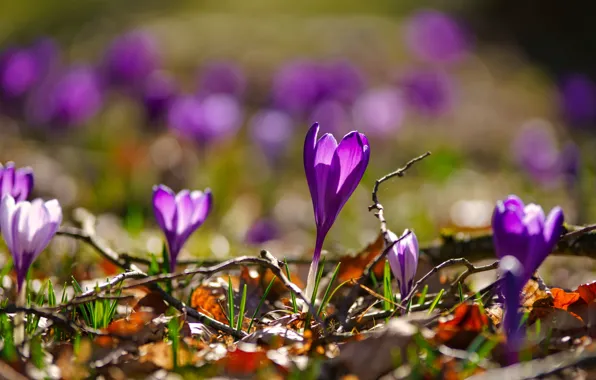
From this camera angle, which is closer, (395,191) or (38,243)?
(38,243)

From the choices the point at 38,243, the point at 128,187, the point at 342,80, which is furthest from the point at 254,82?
the point at 38,243

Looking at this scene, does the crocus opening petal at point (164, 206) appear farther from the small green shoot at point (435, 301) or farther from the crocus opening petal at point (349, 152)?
the small green shoot at point (435, 301)

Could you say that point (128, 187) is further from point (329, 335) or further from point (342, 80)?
point (329, 335)

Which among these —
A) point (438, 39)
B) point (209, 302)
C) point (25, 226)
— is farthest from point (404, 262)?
point (438, 39)

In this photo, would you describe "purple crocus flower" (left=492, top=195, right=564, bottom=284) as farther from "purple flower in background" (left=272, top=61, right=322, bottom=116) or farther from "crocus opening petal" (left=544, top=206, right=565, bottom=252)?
"purple flower in background" (left=272, top=61, right=322, bottom=116)

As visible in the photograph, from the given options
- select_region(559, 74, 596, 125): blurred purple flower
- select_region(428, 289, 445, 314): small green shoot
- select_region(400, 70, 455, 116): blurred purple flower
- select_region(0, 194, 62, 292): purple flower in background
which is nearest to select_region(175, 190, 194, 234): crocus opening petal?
select_region(0, 194, 62, 292): purple flower in background
